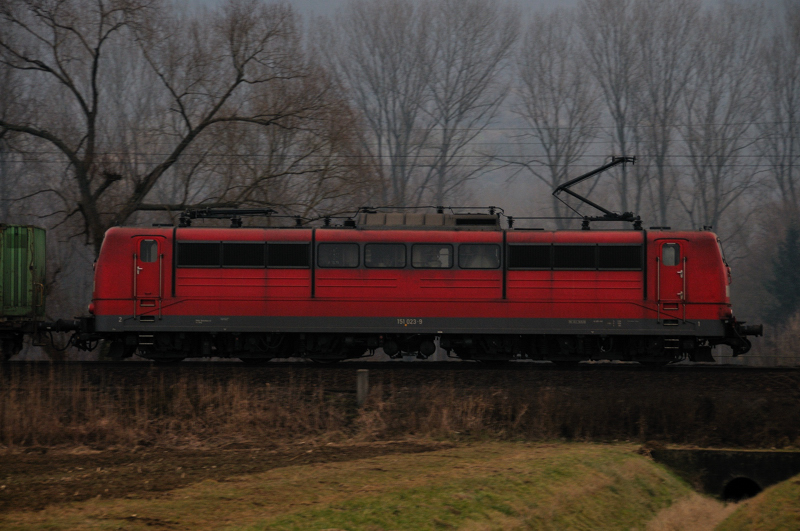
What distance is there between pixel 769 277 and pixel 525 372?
46433 mm

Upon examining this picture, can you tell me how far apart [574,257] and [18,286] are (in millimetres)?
15624

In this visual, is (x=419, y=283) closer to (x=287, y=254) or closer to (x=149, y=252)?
(x=287, y=254)

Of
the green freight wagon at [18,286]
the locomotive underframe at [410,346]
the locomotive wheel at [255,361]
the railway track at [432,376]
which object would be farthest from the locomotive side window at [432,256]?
the green freight wagon at [18,286]

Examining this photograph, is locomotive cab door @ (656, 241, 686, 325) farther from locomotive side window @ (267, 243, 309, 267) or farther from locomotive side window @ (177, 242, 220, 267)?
locomotive side window @ (177, 242, 220, 267)

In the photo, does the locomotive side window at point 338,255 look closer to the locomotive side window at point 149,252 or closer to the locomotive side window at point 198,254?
the locomotive side window at point 198,254

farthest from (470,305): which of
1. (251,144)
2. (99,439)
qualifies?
(251,144)

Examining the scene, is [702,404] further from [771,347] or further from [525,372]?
[771,347]

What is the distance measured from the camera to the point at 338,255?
63.0 ft

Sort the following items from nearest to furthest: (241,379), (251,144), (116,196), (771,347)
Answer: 1. (241,379)
2. (116,196)
3. (251,144)
4. (771,347)

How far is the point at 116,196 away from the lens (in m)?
28.1

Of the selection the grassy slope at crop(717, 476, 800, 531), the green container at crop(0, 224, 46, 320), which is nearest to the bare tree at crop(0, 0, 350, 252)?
the green container at crop(0, 224, 46, 320)

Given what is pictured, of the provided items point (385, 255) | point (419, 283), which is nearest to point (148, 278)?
point (385, 255)

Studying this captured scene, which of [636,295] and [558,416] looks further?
[636,295]

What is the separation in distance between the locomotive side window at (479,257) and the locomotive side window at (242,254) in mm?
5313
